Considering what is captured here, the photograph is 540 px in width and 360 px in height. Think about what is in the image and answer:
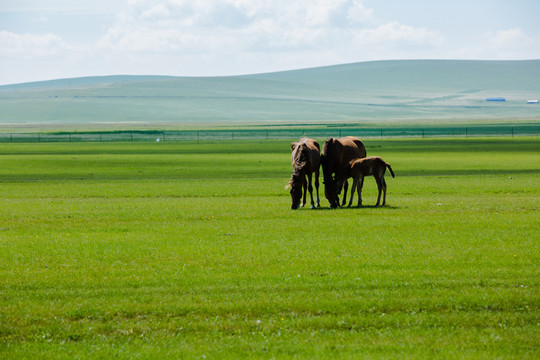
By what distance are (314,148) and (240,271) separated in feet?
43.9

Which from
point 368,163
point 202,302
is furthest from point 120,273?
point 368,163

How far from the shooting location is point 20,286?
13.2 metres

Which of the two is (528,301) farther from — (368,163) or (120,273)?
Result: (368,163)

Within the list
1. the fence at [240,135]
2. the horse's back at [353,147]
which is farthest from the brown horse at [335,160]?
the fence at [240,135]

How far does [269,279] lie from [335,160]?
1487cm

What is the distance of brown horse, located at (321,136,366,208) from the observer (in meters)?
26.8

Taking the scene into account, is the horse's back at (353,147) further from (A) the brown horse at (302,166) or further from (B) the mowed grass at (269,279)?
(B) the mowed grass at (269,279)

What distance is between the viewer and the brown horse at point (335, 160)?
26.8 metres

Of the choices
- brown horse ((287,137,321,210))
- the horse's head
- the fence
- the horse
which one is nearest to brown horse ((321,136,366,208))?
brown horse ((287,137,321,210))

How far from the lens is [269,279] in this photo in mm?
13578

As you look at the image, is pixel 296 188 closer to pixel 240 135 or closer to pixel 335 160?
pixel 335 160

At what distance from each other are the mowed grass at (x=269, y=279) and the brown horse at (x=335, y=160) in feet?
2.21

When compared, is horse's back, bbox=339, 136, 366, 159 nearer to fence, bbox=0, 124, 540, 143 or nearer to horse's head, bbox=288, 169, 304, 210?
horse's head, bbox=288, 169, 304, 210

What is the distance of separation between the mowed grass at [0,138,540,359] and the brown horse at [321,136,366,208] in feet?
2.21
